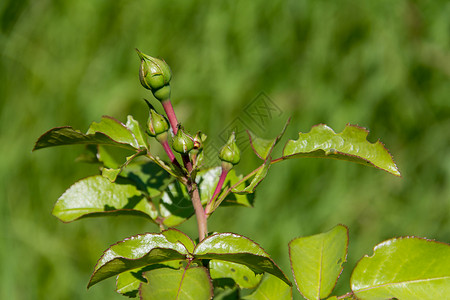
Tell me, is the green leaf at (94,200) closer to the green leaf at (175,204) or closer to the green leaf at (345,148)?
the green leaf at (175,204)

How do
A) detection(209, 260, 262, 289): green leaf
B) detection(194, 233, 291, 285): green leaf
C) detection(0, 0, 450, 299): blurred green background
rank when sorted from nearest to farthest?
1. detection(194, 233, 291, 285): green leaf
2. detection(209, 260, 262, 289): green leaf
3. detection(0, 0, 450, 299): blurred green background

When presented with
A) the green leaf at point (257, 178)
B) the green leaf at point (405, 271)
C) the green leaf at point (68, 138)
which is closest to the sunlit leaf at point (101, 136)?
the green leaf at point (68, 138)

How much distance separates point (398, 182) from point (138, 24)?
3.96 ft

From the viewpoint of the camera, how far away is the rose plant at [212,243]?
Result: 1.42ft

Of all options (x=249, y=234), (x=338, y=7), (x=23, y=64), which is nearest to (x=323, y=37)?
(x=338, y=7)

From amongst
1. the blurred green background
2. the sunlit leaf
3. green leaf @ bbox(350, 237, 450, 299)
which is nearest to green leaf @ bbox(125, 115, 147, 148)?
the sunlit leaf

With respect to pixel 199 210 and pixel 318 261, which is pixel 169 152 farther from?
pixel 318 261

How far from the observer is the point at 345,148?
499 millimetres

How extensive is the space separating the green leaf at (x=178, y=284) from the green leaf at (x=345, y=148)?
6.0 inches

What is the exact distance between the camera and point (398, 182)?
1890 millimetres

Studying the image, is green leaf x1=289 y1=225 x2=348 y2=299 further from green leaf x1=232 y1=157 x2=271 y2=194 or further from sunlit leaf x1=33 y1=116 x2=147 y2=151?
sunlit leaf x1=33 y1=116 x2=147 y2=151

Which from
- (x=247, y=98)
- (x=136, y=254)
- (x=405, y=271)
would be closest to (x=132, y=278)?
(x=136, y=254)

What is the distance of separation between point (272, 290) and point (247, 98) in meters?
1.44

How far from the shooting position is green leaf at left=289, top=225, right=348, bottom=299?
511 mm
